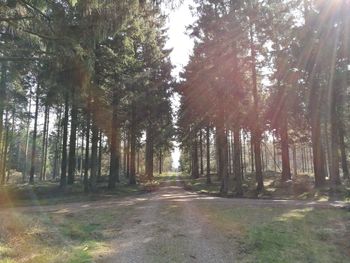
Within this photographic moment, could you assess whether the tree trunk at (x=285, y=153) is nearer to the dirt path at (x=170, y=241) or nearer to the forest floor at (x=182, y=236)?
the forest floor at (x=182, y=236)

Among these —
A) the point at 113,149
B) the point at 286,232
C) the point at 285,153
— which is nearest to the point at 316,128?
the point at 285,153

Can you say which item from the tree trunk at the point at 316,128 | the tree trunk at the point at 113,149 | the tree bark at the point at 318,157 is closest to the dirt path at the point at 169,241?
the tree trunk at the point at 316,128

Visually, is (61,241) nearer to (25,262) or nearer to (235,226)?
(25,262)

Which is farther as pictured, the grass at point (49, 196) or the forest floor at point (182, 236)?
the grass at point (49, 196)

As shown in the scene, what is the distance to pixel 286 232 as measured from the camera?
1113cm

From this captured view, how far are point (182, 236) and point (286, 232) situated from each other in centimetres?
308

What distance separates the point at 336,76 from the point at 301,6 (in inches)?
228

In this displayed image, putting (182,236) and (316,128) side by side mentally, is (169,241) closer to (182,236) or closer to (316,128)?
(182,236)

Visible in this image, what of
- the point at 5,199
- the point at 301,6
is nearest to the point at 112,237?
the point at 5,199

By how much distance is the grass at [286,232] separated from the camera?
30.5 ft

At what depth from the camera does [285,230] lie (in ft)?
37.2

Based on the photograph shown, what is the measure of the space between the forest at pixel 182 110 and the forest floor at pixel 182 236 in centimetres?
5

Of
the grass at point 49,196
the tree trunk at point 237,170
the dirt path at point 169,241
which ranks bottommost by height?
the dirt path at point 169,241

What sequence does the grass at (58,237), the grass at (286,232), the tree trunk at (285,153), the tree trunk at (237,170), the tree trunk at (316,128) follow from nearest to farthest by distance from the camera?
the grass at (58,237)
the grass at (286,232)
the tree trunk at (237,170)
the tree trunk at (316,128)
the tree trunk at (285,153)
